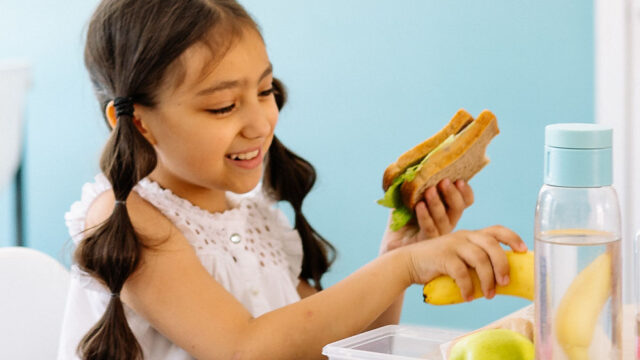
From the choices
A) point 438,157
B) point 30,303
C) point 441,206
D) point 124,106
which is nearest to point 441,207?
point 441,206

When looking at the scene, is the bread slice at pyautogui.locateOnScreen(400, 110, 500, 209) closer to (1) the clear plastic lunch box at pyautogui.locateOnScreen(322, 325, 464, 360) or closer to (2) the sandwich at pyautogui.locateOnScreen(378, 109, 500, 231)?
(2) the sandwich at pyautogui.locateOnScreen(378, 109, 500, 231)

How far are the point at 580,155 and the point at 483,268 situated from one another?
28cm

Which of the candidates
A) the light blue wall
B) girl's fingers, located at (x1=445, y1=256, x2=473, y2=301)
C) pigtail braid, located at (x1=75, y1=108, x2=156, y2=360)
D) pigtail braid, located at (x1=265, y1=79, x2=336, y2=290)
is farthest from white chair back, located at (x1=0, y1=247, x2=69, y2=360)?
the light blue wall

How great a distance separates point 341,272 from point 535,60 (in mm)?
827

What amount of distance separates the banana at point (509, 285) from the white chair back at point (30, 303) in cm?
59

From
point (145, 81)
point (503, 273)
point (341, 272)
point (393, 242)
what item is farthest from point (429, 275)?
point (341, 272)

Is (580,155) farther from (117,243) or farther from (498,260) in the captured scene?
(117,243)

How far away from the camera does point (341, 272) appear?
254 centimetres

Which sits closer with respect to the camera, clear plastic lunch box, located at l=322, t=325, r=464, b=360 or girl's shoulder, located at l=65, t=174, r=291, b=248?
clear plastic lunch box, located at l=322, t=325, r=464, b=360

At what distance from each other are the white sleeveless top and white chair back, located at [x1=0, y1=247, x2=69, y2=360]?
0.08ft

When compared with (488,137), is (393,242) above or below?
below

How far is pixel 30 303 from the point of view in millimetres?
1197

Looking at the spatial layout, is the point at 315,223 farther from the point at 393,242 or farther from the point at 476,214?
the point at 393,242

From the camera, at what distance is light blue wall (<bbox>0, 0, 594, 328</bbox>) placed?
2.22 metres
